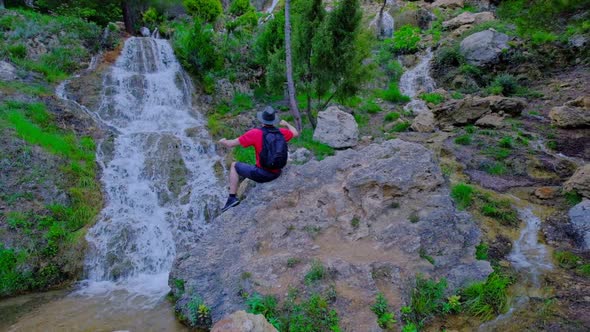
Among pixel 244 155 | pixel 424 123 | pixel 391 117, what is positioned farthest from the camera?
pixel 391 117

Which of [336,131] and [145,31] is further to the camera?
[145,31]

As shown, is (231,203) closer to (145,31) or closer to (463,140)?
(463,140)

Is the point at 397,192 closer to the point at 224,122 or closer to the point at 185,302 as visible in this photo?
the point at 185,302

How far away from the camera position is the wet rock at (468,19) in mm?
22692

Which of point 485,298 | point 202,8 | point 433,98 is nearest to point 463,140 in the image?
point 433,98

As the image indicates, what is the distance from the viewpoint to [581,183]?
823 cm

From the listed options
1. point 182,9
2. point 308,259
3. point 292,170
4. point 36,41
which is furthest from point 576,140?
point 182,9

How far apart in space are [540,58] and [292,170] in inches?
700

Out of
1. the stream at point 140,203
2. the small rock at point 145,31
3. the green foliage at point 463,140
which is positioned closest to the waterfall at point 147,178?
the stream at point 140,203

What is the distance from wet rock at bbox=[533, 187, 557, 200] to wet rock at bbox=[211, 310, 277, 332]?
8.28m

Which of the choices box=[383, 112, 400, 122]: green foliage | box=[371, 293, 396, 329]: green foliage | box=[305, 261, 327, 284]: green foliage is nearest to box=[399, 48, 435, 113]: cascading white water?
box=[383, 112, 400, 122]: green foliage

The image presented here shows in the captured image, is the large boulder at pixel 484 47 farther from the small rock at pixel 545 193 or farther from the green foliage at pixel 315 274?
the green foliage at pixel 315 274

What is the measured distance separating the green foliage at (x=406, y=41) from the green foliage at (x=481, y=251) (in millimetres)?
18583

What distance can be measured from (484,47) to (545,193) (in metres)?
13.2
